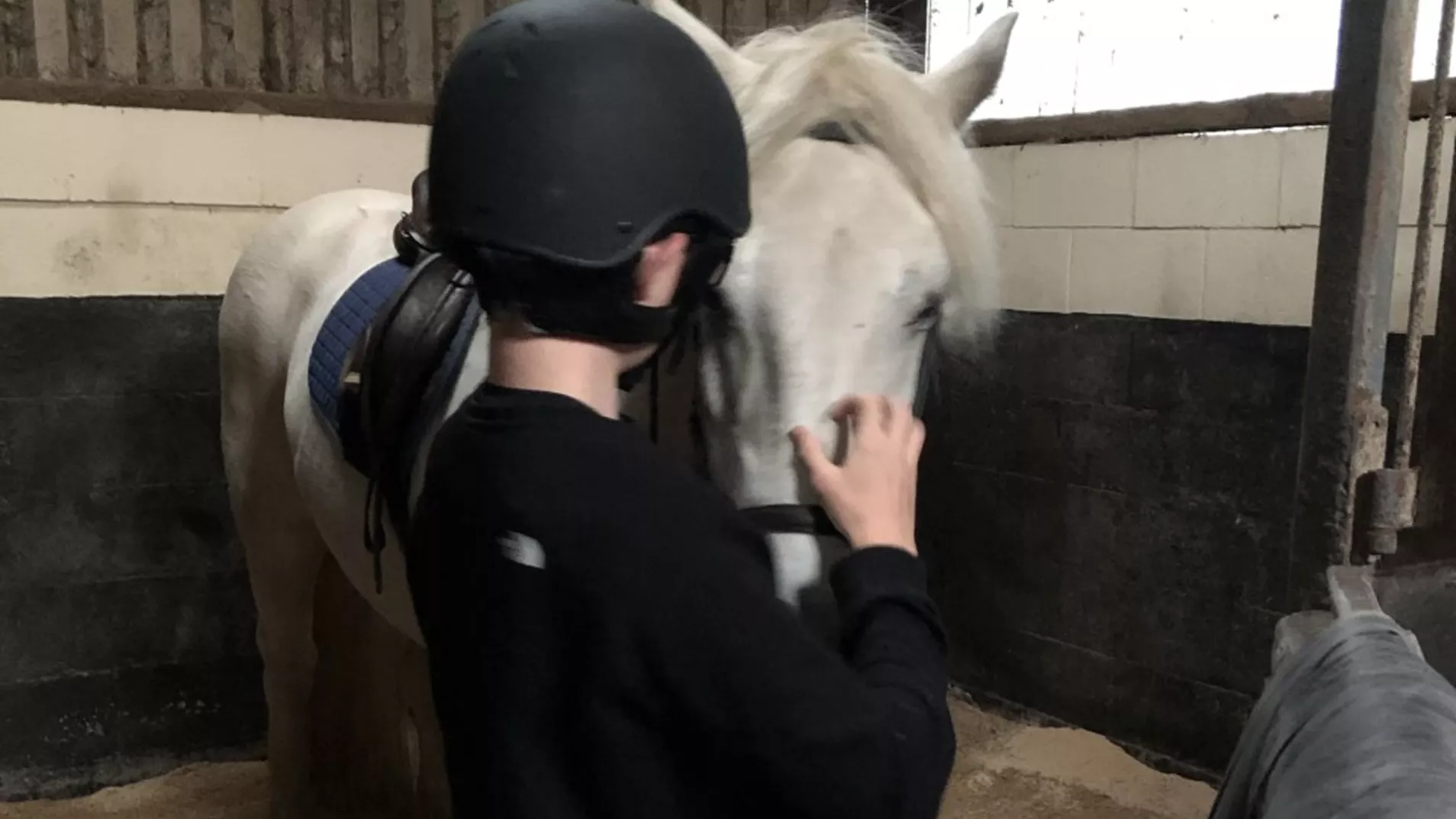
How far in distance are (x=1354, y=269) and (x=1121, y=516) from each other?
1.36m

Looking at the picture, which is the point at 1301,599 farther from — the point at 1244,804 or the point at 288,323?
the point at 288,323

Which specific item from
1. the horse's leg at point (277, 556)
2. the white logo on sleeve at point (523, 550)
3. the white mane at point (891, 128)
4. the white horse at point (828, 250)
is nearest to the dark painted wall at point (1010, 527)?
the horse's leg at point (277, 556)

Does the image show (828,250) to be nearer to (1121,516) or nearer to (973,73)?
(973,73)

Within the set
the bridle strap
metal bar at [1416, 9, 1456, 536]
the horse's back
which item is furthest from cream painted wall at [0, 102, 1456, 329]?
the bridle strap

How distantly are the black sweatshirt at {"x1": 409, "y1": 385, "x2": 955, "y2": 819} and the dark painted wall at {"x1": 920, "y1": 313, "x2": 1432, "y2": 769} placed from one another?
66.0 inches

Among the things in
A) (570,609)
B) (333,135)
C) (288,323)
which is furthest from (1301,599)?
(333,135)

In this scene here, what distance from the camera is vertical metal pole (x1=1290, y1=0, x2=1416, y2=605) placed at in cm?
110

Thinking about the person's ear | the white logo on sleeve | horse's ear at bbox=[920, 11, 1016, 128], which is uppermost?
horse's ear at bbox=[920, 11, 1016, 128]

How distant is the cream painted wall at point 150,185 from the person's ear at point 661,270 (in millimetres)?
1892

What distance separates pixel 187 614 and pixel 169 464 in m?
0.33

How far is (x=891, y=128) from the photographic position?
1.18 meters

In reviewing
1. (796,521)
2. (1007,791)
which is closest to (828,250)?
(796,521)

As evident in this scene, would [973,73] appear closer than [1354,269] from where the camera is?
No

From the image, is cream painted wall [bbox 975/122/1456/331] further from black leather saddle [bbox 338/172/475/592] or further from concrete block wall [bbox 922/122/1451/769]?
black leather saddle [bbox 338/172/475/592]
